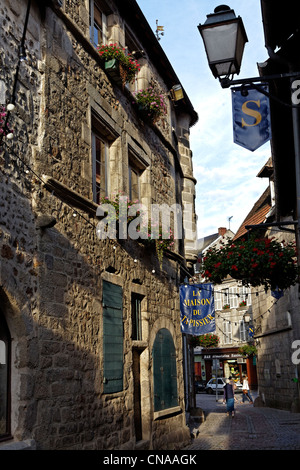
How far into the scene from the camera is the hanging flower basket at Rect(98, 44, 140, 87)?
9.01m

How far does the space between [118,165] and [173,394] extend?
4788 millimetres

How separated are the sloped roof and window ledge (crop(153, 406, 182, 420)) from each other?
33.2 feet

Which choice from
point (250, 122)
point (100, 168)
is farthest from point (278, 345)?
point (250, 122)

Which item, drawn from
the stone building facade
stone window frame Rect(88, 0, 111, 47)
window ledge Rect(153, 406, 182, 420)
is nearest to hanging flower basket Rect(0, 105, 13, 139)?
the stone building facade

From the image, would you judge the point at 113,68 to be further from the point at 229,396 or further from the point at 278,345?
the point at 278,345

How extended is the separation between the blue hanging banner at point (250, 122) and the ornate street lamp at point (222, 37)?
262cm

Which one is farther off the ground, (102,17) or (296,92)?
(102,17)

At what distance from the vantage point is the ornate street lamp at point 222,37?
4.72 m

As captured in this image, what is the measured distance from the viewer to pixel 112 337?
828 cm

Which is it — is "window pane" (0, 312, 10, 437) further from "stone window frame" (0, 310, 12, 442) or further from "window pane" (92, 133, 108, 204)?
"window pane" (92, 133, 108, 204)

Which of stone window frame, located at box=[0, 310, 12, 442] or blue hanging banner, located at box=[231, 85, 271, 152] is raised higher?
blue hanging banner, located at box=[231, 85, 271, 152]

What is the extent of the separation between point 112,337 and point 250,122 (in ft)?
12.2

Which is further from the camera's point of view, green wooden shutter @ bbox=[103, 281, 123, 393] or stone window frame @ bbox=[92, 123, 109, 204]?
stone window frame @ bbox=[92, 123, 109, 204]
